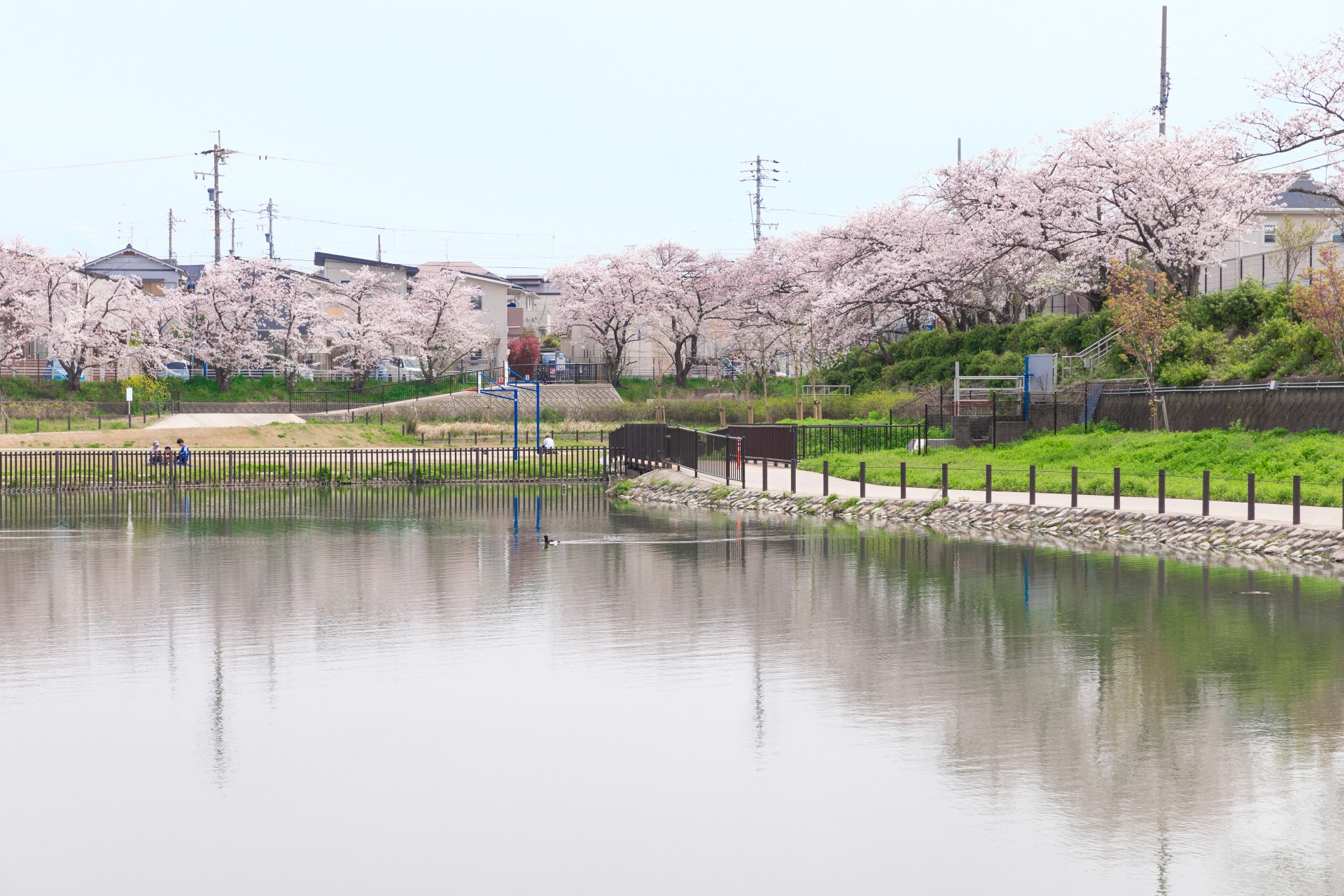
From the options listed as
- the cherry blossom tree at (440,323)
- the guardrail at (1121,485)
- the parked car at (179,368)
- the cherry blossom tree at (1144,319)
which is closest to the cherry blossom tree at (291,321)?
the parked car at (179,368)

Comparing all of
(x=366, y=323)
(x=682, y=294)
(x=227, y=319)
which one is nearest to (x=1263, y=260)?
(x=682, y=294)

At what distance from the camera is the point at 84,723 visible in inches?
444

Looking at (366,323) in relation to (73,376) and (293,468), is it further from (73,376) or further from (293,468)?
(293,468)

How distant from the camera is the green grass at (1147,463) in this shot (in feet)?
91.0

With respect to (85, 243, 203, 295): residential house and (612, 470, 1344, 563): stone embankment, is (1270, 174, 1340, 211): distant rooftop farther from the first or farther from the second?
(85, 243, 203, 295): residential house

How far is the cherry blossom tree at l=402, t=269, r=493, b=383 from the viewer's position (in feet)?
283

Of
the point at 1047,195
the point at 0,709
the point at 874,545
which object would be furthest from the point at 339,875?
the point at 1047,195

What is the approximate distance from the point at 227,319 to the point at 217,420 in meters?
17.8

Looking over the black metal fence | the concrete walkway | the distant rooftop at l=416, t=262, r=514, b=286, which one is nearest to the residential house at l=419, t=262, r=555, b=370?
the distant rooftop at l=416, t=262, r=514, b=286

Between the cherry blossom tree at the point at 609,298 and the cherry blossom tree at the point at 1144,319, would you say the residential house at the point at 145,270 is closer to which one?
the cherry blossom tree at the point at 609,298

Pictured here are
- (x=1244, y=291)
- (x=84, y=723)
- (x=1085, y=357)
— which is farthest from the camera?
(x=1085, y=357)

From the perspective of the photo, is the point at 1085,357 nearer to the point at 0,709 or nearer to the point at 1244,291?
the point at 1244,291

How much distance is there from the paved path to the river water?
42.4m

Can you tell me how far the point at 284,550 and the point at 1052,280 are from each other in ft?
119
